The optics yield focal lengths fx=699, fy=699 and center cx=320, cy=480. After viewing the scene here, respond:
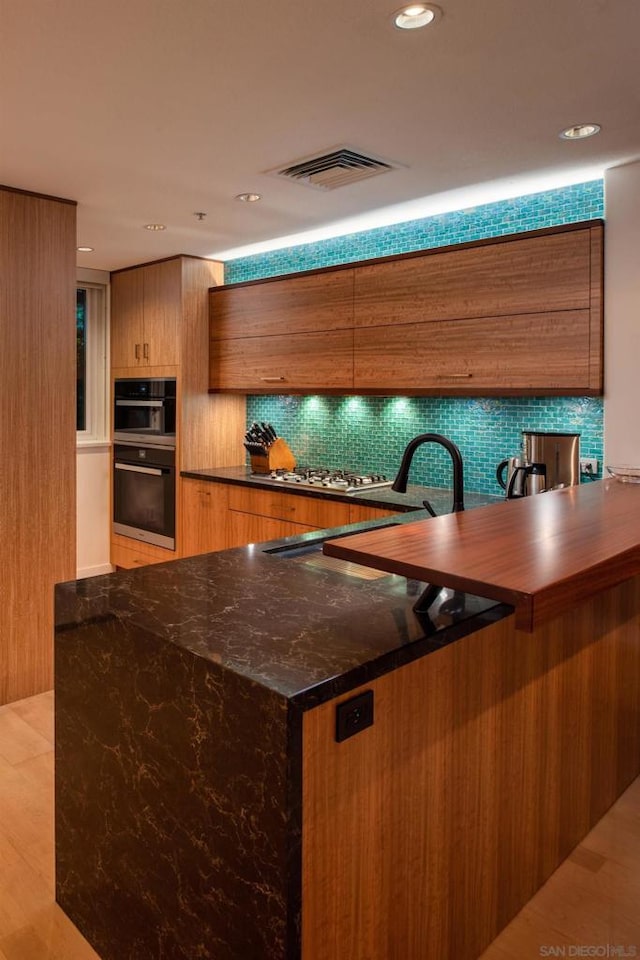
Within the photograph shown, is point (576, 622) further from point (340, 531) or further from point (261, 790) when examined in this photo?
point (261, 790)

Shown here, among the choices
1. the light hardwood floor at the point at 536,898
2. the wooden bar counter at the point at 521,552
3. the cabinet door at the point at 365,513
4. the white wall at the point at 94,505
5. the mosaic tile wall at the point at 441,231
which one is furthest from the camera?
the white wall at the point at 94,505

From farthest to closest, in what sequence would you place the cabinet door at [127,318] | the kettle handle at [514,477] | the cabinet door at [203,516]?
1. the cabinet door at [127,318]
2. the cabinet door at [203,516]
3. the kettle handle at [514,477]

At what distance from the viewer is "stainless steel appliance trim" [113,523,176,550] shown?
5203mm

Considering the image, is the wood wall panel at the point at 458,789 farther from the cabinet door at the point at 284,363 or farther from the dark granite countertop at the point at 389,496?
the cabinet door at the point at 284,363

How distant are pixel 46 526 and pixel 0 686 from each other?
0.81 m

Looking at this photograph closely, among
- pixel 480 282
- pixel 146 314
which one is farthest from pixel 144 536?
pixel 480 282

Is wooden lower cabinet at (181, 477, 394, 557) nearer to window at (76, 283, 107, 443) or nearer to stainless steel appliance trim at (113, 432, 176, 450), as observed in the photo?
stainless steel appliance trim at (113, 432, 176, 450)

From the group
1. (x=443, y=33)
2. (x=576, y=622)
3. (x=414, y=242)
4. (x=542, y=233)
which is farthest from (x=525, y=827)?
(x=414, y=242)

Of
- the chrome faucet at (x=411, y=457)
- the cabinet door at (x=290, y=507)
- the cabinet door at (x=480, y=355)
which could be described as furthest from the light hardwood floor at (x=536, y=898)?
the cabinet door at (x=290, y=507)

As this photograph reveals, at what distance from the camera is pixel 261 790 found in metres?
1.28

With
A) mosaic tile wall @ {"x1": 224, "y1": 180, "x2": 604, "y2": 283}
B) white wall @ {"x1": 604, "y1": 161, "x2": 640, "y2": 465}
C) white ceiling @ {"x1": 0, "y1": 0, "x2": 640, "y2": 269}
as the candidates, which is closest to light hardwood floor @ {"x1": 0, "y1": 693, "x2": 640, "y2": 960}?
white wall @ {"x1": 604, "y1": 161, "x2": 640, "y2": 465}

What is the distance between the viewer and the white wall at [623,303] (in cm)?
305

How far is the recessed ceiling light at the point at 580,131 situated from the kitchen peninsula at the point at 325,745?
1.46 meters

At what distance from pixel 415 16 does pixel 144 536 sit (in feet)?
14.0
